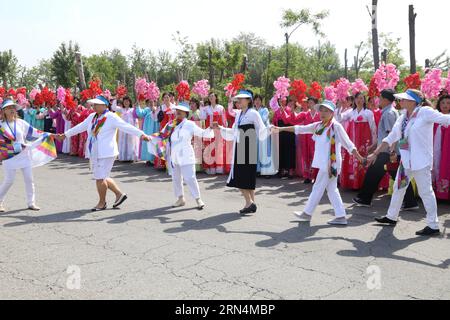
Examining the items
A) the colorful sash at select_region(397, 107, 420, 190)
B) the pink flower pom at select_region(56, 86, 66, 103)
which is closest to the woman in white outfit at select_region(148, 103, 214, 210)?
the colorful sash at select_region(397, 107, 420, 190)

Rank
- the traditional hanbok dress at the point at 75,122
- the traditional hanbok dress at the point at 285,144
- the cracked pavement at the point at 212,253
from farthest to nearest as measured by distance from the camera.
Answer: the traditional hanbok dress at the point at 75,122
the traditional hanbok dress at the point at 285,144
the cracked pavement at the point at 212,253

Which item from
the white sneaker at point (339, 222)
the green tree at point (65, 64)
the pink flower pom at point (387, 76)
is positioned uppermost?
the green tree at point (65, 64)

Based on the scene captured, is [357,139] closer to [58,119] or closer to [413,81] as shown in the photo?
[413,81]

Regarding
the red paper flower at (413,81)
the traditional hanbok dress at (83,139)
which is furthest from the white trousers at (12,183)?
the traditional hanbok dress at (83,139)

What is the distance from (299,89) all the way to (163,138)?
3.87m

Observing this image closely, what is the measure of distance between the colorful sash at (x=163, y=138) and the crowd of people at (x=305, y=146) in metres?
0.02

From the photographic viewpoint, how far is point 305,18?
103 feet

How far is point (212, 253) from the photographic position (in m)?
5.17

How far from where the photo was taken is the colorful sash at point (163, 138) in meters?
8.00

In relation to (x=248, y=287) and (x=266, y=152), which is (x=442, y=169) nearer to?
(x=266, y=152)

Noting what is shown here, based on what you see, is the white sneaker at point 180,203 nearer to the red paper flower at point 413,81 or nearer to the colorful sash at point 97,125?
the colorful sash at point 97,125

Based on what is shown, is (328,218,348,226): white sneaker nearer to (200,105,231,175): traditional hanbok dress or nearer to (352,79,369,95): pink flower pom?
(352,79,369,95): pink flower pom

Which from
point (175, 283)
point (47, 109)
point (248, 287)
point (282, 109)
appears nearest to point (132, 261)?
point (175, 283)

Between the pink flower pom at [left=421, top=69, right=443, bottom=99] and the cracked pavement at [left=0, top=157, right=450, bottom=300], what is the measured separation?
1.91 m
